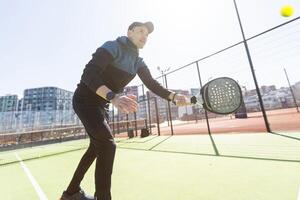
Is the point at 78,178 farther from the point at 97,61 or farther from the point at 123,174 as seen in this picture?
the point at 123,174

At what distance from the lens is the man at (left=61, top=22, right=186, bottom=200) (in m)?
1.71

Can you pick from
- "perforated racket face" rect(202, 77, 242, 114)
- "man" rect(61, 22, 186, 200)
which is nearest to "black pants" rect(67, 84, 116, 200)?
"man" rect(61, 22, 186, 200)

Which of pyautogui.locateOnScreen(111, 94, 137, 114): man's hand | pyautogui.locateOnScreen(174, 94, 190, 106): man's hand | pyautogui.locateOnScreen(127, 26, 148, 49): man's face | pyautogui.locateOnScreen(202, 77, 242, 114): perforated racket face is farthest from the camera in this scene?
pyautogui.locateOnScreen(202, 77, 242, 114): perforated racket face

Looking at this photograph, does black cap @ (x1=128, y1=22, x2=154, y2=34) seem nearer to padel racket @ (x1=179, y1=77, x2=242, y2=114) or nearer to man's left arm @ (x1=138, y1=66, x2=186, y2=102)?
man's left arm @ (x1=138, y1=66, x2=186, y2=102)

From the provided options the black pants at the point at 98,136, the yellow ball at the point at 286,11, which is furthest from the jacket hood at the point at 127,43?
the yellow ball at the point at 286,11

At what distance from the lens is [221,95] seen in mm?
2941

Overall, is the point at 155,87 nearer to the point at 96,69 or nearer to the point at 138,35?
the point at 138,35

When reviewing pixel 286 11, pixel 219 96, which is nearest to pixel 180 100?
pixel 219 96

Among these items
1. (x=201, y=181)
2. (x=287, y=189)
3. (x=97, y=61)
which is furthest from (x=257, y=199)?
(x=97, y=61)

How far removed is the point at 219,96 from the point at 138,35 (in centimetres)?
151

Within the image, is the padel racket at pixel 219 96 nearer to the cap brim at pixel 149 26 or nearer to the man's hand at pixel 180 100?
the man's hand at pixel 180 100

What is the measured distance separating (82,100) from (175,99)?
1.20m

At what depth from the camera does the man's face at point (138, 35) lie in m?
2.32

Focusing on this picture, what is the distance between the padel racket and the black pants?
1393 millimetres
